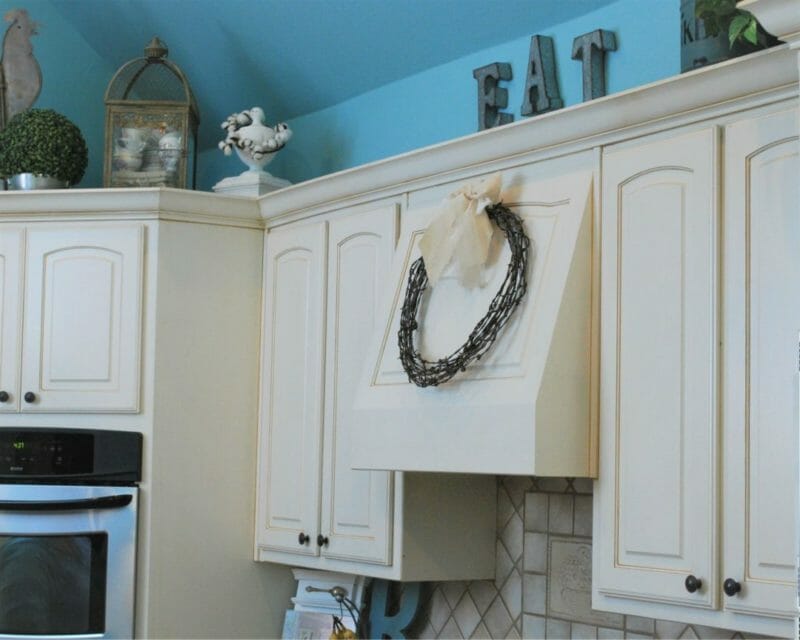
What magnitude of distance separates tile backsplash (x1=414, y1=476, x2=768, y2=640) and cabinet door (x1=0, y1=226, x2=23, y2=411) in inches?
53.0

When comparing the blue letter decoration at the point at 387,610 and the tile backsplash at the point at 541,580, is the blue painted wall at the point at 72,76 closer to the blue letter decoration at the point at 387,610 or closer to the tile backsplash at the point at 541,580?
the blue letter decoration at the point at 387,610

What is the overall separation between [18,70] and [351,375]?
158cm

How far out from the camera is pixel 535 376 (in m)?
2.57

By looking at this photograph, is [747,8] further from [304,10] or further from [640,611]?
[304,10]

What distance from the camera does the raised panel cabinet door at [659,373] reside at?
7.85 feet

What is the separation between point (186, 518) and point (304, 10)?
148 centimetres

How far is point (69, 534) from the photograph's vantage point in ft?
11.7

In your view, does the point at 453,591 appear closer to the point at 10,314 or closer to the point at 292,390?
the point at 292,390

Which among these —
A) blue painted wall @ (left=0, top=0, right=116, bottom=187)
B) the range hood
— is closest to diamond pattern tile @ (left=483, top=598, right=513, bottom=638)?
the range hood

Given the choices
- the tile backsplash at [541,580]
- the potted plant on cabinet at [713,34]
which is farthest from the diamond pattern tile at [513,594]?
the potted plant on cabinet at [713,34]

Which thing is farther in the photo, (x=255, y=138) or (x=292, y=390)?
(x=255, y=138)

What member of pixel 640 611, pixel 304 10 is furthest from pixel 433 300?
pixel 304 10

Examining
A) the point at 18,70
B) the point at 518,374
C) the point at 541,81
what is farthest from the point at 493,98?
the point at 18,70

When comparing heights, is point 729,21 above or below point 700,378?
above
